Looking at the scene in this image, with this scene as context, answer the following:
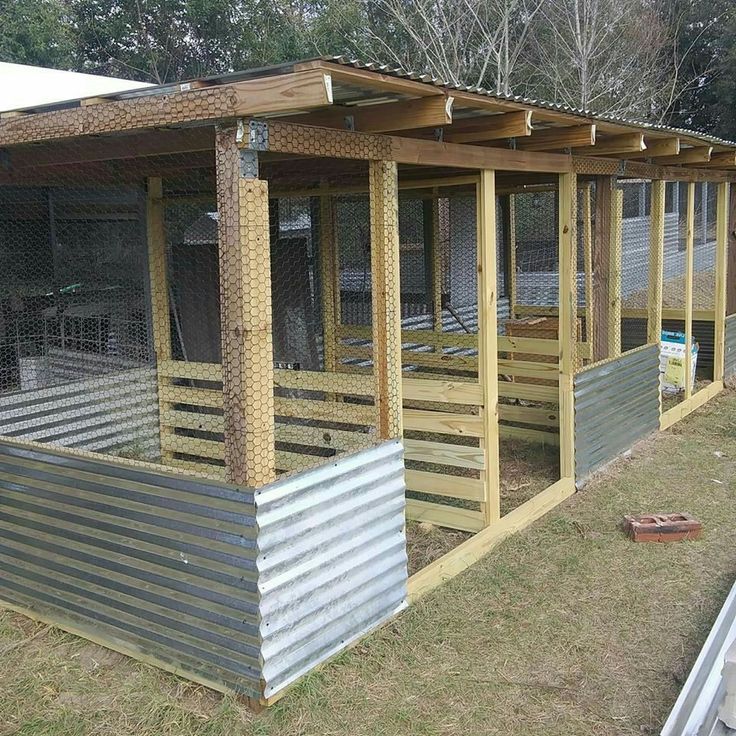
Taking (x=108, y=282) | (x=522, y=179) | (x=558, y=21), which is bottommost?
(x=108, y=282)

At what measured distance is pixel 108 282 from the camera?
568cm

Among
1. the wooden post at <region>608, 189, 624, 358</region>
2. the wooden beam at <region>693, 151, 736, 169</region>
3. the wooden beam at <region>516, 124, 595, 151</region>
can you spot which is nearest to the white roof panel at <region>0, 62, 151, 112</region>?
the wooden beam at <region>516, 124, 595, 151</region>

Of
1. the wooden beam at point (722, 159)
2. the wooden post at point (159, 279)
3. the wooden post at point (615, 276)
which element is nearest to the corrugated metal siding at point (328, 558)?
the wooden post at point (159, 279)

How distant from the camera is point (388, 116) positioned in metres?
3.08

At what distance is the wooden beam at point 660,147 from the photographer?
5496 millimetres

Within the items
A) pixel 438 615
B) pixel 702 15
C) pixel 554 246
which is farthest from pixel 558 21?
pixel 438 615

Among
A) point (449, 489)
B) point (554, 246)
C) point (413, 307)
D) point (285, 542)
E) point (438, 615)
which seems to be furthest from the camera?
point (554, 246)

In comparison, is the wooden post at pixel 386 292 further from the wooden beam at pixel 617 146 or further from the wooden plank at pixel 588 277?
the wooden plank at pixel 588 277

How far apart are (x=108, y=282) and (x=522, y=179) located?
291 cm

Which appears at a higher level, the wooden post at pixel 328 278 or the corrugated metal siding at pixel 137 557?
the wooden post at pixel 328 278

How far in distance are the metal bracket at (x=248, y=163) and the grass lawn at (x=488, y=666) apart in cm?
180

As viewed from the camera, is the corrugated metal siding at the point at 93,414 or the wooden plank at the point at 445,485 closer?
the corrugated metal siding at the point at 93,414

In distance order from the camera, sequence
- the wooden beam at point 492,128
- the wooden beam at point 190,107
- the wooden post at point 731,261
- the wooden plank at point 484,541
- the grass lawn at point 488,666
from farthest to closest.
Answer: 1. the wooden post at point 731,261
2. the wooden plank at point 484,541
3. the wooden beam at point 492,128
4. the grass lawn at point 488,666
5. the wooden beam at point 190,107

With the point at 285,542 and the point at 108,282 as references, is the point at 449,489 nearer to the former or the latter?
the point at 285,542
